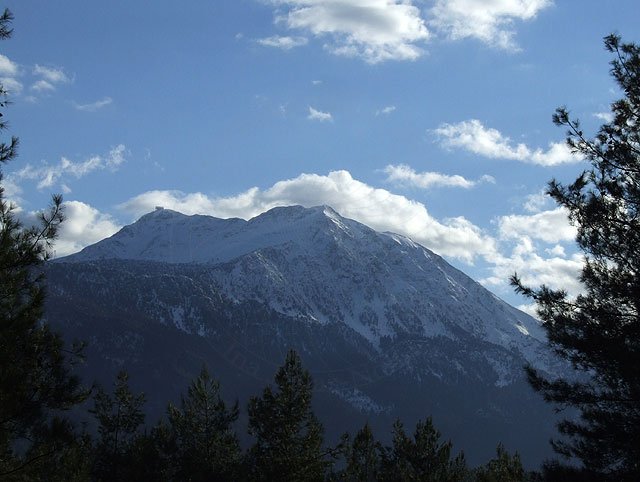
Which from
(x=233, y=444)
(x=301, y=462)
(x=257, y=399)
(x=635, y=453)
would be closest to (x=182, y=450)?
(x=233, y=444)

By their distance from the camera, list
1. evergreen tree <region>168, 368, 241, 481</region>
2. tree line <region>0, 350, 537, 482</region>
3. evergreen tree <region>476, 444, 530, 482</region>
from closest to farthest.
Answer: tree line <region>0, 350, 537, 482</region> < evergreen tree <region>476, 444, 530, 482</region> < evergreen tree <region>168, 368, 241, 481</region>

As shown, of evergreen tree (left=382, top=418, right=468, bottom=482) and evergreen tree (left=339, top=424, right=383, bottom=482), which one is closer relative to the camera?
evergreen tree (left=382, top=418, right=468, bottom=482)

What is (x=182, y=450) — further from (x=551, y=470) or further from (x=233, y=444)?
(x=551, y=470)

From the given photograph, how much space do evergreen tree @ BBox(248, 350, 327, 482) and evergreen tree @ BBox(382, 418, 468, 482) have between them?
8422 mm

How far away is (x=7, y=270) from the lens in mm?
19125

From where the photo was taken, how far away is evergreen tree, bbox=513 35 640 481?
19.7 metres

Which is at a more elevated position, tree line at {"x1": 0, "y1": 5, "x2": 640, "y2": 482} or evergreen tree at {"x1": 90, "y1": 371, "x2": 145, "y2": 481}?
tree line at {"x1": 0, "y1": 5, "x2": 640, "y2": 482}

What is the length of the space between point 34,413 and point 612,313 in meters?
15.4

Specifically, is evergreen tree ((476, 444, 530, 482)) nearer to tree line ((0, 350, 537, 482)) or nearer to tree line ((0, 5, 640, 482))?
tree line ((0, 350, 537, 482))

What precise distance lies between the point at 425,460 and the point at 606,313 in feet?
89.2

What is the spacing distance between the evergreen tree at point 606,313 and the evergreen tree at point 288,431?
17520mm

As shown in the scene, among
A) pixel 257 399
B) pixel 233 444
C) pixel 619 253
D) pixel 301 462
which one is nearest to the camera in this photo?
pixel 619 253

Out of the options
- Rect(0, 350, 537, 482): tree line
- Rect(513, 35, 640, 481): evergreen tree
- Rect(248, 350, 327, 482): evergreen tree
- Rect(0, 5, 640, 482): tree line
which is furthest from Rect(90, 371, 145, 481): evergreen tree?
Rect(513, 35, 640, 481): evergreen tree

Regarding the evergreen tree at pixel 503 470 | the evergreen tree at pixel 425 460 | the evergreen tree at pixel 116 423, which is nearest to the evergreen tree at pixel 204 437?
the evergreen tree at pixel 116 423
